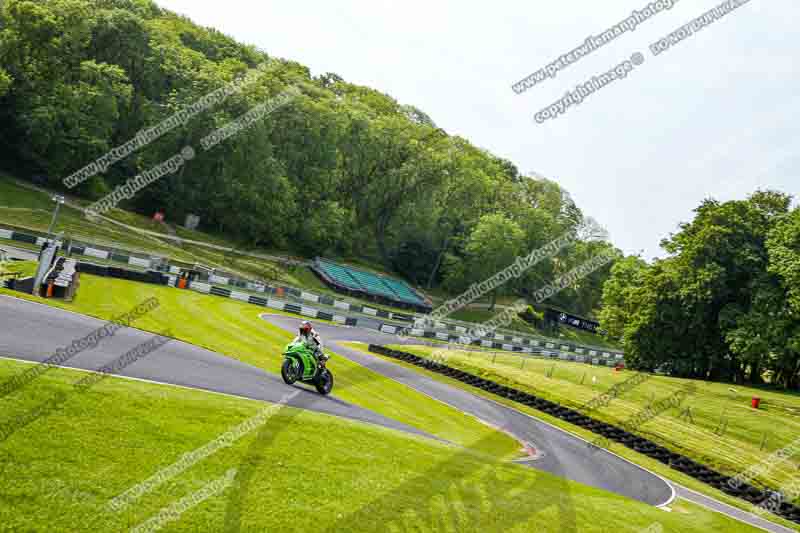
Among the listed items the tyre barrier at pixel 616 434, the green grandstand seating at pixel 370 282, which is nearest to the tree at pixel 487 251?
the green grandstand seating at pixel 370 282

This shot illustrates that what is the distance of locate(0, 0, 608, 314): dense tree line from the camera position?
53156 mm

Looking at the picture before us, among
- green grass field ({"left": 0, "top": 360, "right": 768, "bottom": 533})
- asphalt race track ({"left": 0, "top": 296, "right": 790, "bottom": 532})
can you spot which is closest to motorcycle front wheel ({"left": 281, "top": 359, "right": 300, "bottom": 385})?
asphalt race track ({"left": 0, "top": 296, "right": 790, "bottom": 532})

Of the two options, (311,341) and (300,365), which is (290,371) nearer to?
(300,365)

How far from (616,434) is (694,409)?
11.6m

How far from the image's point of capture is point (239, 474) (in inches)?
309

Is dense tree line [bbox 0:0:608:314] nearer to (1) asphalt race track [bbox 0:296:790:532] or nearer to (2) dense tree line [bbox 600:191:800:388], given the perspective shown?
(2) dense tree line [bbox 600:191:800:388]

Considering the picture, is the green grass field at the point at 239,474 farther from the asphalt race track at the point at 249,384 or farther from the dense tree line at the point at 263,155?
the dense tree line at the point at 263,155

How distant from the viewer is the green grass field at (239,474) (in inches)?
253

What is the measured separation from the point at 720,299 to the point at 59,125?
2290 inches

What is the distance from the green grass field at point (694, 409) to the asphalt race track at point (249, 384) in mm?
5589

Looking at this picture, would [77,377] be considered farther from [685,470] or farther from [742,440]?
[742,440]

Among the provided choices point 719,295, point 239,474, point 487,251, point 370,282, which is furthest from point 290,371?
point 487,251

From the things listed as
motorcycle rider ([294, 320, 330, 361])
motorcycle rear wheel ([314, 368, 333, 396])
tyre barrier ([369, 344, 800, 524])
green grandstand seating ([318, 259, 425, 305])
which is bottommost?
tyre barrier ([369, 344, 800, 524])

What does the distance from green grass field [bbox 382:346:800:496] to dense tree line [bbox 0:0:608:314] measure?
1328 inches
